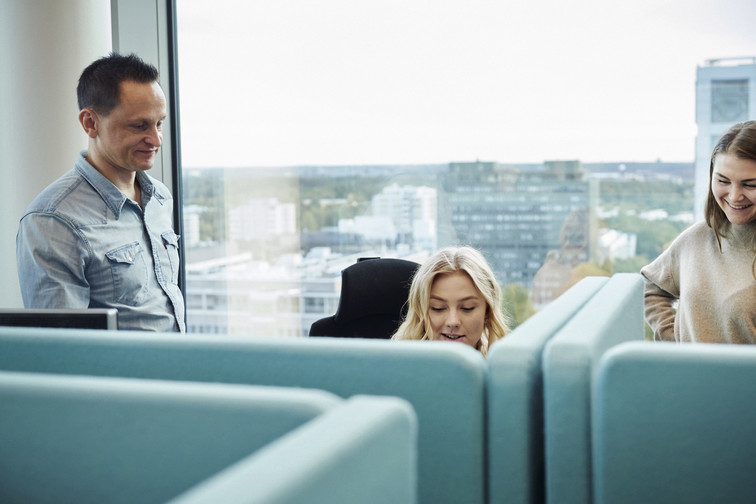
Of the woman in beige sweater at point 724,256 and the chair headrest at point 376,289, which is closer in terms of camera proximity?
the woman in beige sweater at point 724,256

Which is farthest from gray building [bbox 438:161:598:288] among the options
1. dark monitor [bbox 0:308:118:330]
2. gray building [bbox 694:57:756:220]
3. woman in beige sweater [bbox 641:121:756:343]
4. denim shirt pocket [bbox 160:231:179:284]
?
dark monitor [bbox 0:308:118:330]

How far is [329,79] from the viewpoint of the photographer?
10.5 ft

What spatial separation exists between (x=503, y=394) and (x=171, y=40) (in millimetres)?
2919

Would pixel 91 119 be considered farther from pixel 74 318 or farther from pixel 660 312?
pixel 660 312

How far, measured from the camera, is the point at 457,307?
2014mm

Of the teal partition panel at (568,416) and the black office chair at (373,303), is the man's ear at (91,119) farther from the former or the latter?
the teal partition panel at (568,416)

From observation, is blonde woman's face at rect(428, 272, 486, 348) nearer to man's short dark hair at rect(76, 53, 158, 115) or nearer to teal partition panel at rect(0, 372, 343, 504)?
man's short dark hair at rect(76, 53, 158, 115)

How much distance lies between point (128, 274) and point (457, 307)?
84 centimetres

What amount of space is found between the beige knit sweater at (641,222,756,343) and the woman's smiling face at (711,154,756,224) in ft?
0.24

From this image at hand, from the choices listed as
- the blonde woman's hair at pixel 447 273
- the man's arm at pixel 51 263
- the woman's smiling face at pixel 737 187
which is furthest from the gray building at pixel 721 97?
the man's arm at pixel 51 263

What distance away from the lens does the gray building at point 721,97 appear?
2732mm

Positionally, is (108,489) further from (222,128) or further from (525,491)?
(222,128)

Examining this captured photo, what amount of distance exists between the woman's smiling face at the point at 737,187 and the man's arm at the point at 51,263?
1.55 metres

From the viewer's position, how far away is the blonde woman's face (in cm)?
197
